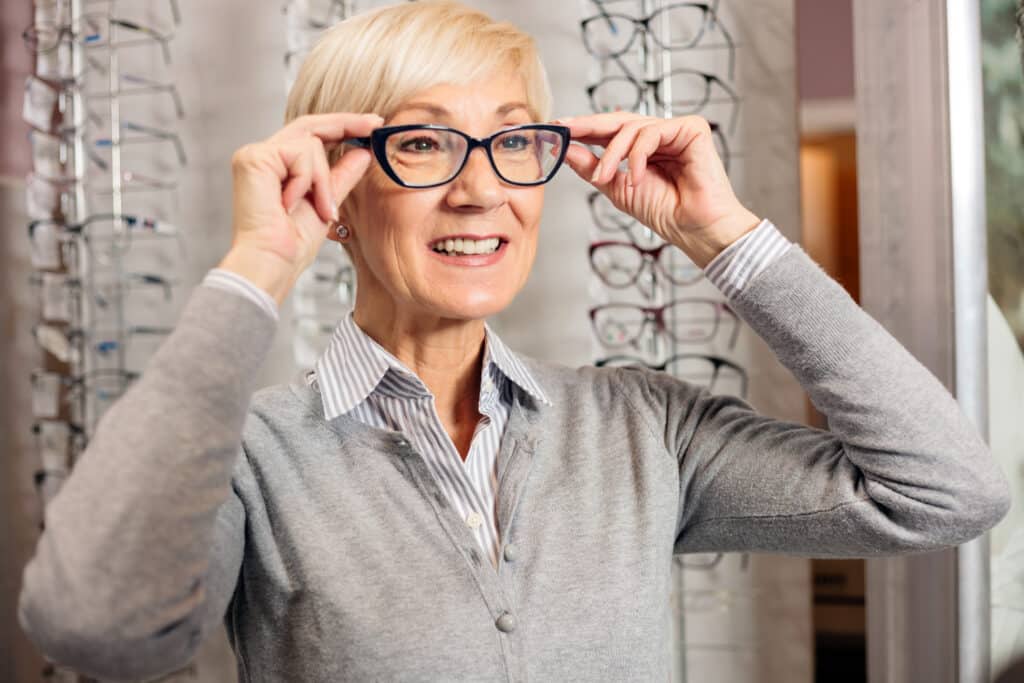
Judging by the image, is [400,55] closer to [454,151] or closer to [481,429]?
[454,151]

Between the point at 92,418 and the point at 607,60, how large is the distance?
5.30 ft

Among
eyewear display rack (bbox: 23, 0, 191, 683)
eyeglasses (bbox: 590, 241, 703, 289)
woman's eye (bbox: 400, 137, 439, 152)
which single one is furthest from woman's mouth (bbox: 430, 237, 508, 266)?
eyewear display rack (bbox: 23, 0, 191, 683)

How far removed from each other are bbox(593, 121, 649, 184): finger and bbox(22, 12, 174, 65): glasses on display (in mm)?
1685

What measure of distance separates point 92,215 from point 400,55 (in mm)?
1758

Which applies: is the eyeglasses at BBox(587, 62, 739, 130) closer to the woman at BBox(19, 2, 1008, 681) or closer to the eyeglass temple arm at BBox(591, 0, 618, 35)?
the eyeglass temple arm at BBox(591, 0, 618, 35)

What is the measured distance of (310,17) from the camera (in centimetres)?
217

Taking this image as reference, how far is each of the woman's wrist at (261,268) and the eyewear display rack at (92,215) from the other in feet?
5.16

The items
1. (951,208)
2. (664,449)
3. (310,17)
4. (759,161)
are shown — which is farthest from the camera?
(310,17)

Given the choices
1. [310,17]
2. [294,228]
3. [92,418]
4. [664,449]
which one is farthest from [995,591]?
[92,418]

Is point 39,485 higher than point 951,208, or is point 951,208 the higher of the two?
point 951,208

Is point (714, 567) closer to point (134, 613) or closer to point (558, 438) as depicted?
point (558, 438)

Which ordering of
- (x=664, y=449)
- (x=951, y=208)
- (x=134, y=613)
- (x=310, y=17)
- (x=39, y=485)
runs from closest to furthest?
(x=134, y=613) → (x=664, y=449) → (x=951, y=208) → (x=310, y=17) → (x=39, y=485)

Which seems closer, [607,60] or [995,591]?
[995,591]

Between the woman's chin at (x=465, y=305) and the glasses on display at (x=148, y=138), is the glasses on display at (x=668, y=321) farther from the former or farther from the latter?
the glasses on display at (x=148, y=138)
